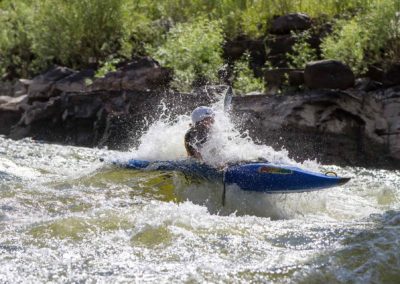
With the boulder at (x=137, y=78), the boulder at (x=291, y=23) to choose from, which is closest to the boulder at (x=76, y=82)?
the boulder at (x=137, y=78)

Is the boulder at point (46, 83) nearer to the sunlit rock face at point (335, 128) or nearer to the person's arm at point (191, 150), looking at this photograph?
the sunlit rock face at point (335, 128)

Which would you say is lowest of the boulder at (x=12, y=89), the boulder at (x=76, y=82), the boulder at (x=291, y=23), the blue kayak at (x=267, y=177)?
the boulder at (x=12, y=89)

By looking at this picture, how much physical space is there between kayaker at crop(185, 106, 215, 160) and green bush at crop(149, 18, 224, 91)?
544 centimetres

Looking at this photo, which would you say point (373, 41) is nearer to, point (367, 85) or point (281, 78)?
point (367, 85)

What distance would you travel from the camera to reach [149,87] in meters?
12.9

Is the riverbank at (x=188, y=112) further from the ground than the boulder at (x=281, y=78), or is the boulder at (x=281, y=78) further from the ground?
the boulder at (x=281, y=78)

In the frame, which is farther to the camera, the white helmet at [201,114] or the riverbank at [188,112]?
the riverbank at [188,112]

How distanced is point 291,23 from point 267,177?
8215mm

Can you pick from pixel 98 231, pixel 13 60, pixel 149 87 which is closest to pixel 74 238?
pixel 98 231

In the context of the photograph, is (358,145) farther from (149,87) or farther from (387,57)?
(149,87)

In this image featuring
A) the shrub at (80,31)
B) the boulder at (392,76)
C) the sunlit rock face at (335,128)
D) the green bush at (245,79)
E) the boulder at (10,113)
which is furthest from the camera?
the shrub at (80,31)

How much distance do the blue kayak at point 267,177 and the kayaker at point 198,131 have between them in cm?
32

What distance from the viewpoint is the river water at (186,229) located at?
13.1 feet

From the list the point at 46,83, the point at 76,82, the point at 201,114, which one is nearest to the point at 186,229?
the point at 201,114
